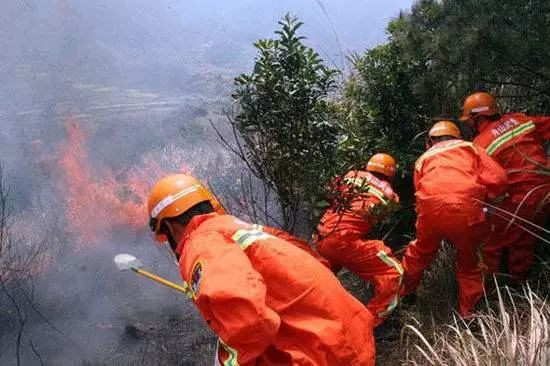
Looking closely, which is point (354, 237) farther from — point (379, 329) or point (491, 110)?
point (491, 110)

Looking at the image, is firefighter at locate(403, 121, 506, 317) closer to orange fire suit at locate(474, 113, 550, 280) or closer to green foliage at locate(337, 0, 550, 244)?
orange fire suit at locate(474, 113, 550, 280)

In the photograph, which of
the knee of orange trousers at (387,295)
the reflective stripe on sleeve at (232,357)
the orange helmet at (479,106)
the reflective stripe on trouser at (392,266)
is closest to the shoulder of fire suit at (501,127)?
the orange helmet at (479,106)

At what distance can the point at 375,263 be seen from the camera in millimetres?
5023

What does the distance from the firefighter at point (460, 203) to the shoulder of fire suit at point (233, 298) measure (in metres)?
2.58

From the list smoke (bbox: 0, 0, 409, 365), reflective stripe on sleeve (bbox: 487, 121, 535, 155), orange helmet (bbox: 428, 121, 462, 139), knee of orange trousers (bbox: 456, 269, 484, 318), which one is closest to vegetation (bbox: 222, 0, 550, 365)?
knee of orange trousers (bbox: 456, 269, 484, 318)

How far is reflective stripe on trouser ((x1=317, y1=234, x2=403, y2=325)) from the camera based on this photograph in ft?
16.1

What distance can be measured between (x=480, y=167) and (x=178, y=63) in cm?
1038

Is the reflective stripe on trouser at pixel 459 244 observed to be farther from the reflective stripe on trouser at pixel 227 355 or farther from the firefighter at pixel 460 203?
the reflective stripe on trouser at pixel 227 355

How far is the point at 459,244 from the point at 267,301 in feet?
8.63

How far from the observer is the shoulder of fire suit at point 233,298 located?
2.06 meters

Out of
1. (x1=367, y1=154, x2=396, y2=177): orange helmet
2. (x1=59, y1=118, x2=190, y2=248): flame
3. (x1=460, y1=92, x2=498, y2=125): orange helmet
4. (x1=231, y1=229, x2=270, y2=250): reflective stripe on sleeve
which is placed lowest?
(x1=59, y1=118, x2=190, y2=248): flame

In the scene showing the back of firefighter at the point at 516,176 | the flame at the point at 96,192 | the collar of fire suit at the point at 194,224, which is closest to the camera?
the collar of fire suit at the point at 194,224

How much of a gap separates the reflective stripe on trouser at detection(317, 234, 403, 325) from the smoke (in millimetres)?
2227

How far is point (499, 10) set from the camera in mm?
3996
